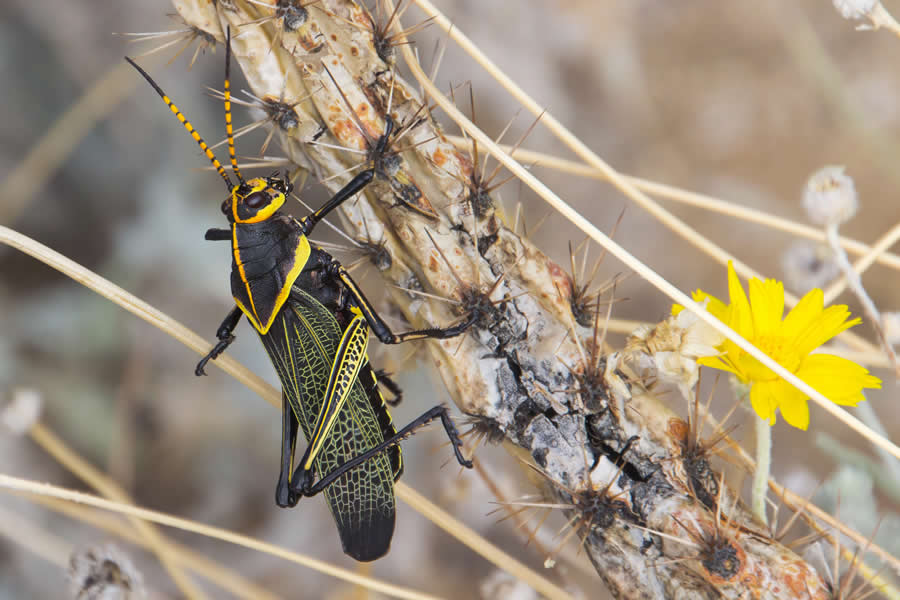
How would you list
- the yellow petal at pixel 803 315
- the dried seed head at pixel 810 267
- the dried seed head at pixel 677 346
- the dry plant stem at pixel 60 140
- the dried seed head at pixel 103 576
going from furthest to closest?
the dry plant stem at pixel 60 140 → the dried seed head at pixel 810 267 → the dried seed head at pixel 103 576 → the yellow petal at pixel 803 315 → the dried seed head at pixel 677 346

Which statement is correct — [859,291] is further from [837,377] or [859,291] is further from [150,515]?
[150,515]

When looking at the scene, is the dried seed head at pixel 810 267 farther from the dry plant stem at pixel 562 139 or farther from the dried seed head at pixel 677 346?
the dried seed head at pixel 677 346

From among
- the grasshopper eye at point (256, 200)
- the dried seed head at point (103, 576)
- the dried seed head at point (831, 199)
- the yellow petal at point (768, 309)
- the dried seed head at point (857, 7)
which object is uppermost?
the dried seed head at point (857, 7)

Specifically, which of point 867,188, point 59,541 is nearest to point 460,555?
point 59,541

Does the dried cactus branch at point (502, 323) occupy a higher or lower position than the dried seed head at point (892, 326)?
lower

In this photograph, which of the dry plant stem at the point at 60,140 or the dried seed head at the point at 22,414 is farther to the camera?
the dry plant stem at the point at 60,140

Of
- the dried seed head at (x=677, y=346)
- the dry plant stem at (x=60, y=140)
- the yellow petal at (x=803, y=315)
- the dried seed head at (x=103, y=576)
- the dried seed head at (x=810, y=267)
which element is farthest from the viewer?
the dry plant stem at (x=60, y=140)

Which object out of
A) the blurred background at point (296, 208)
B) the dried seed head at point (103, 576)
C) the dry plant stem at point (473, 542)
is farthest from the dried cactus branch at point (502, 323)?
the blurred background at point (296, 208)

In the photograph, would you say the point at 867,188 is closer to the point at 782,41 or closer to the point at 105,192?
the point at 782,41
